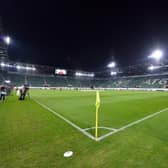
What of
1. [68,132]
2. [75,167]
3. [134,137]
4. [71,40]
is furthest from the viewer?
[71,40]

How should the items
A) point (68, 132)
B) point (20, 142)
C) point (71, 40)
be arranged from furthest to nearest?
point (71, 40)
point (68, 132)
point (20, 142)

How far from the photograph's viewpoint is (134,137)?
4695mm

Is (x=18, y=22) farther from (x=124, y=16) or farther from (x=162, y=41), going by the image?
(x=162, y=41)

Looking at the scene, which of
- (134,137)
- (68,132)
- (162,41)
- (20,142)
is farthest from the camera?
(162,41)

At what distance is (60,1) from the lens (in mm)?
15969

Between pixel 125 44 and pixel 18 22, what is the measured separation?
19.6m

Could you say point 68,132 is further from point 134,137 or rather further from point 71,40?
point 71,40

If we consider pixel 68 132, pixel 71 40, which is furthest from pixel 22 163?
pixel 71 40

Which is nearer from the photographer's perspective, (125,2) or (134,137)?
(134,137)

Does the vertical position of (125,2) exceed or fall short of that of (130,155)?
it exceeds it

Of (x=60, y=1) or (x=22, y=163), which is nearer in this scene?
(x=22, y=163)

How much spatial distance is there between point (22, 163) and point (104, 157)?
1.78 metres

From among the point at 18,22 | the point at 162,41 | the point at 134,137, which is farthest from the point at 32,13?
the point at 162,41

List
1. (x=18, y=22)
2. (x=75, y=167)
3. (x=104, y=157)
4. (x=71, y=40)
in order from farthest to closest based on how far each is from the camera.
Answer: (x=71, y=40), (x=18, y=22), (x=104, y=157), (x=75, y=167)
